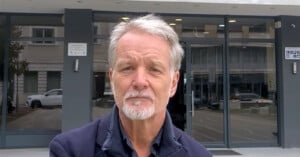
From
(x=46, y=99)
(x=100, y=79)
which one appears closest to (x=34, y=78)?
(x=46, y=99)

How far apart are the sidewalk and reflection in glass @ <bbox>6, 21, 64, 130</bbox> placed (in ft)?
2.41

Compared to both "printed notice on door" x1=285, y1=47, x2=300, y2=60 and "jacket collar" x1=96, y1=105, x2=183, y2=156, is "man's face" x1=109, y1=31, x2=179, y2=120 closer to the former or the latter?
"jacket collar" x1=96, y1=105, x2=183, y2=156

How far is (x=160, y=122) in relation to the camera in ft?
5.66

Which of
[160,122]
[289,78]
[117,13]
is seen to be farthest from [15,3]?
[160,122]

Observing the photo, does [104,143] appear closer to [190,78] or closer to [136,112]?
[136,112]

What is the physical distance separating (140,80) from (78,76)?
868 centimetres

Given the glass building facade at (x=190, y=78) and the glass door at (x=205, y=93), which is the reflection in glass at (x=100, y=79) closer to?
the glass building facade at (x=190, y=78)

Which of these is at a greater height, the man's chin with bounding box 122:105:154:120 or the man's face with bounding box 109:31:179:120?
the man's face with bounding box 109:31:179:120

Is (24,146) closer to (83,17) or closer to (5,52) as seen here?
(5,52)

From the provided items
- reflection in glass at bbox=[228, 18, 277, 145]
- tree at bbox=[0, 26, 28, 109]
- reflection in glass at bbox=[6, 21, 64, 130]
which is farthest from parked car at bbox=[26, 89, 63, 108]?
reflection in glass at bbox=[228, 18, 277, 145]

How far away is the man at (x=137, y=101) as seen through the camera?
5.24 feet

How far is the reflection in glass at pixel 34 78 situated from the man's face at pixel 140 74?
9148 mm

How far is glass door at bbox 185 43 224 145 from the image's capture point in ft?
35.3

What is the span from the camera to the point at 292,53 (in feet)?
35.4
